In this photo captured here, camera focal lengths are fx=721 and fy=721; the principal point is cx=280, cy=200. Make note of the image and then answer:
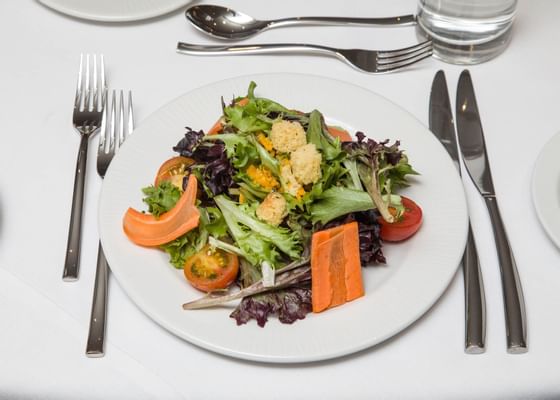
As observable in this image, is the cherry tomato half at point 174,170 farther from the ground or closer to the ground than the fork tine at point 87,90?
closer to the ground

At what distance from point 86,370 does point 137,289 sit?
0.58 ft

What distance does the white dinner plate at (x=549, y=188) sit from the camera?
1501 mm

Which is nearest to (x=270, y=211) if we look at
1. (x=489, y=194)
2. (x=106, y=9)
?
(x=489, y=194)

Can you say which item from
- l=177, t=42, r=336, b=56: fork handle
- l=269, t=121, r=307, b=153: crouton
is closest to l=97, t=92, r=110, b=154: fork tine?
l=177, t=42, r=336, b=56: fork handle

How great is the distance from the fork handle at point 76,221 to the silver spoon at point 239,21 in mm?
547

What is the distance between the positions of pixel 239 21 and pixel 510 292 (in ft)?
3.69

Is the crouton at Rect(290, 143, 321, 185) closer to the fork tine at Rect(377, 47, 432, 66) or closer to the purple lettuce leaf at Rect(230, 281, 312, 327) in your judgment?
the purple lettuce leaf at Rect(230, 281, 312, 327)

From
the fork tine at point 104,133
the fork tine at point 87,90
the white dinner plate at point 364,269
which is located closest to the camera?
the white dinner plate at point 364,269

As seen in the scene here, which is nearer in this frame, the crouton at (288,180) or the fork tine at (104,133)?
the crouton at (288,180)

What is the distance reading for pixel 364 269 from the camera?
57.9 inches

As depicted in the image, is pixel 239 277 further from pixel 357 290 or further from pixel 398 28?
pixel 398 28

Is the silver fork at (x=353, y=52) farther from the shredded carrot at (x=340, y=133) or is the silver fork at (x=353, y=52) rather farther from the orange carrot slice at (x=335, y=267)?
the orange carrot slice at (x=335, y=267)

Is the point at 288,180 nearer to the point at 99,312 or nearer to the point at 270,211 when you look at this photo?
the point at 270,211

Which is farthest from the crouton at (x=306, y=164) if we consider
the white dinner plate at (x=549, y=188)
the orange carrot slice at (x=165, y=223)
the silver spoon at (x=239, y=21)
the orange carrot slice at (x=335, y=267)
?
the silver spoon at (x=239, y=21)
